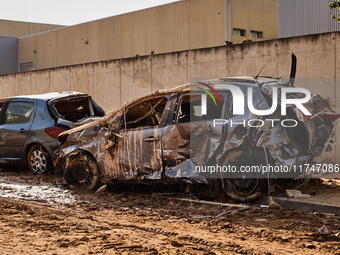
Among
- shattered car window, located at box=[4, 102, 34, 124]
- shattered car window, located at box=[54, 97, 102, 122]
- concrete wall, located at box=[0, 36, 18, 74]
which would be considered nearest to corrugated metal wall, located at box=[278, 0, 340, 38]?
shattered car window, located at box=[54, 97, 102, 122]

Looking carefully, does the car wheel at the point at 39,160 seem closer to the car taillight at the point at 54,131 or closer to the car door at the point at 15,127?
the car door at the point at 15,127

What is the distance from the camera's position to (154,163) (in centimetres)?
779

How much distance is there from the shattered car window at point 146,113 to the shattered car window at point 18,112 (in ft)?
11.4

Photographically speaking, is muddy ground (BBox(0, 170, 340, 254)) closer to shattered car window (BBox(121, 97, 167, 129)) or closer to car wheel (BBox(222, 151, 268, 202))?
car wheel (BBox(222, 151, 268, 202))

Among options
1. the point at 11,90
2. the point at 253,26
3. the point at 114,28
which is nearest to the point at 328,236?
the point at 11,90

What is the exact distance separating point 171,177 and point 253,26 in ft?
75.7

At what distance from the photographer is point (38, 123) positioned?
1069cm

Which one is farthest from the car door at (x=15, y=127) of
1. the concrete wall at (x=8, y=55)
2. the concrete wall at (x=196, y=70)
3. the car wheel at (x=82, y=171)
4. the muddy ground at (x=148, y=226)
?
the concrete wall at (x=8, y=55)

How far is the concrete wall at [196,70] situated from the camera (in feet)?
36.9

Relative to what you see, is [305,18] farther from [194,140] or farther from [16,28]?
[16,28]

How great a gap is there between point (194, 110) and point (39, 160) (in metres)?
4.18

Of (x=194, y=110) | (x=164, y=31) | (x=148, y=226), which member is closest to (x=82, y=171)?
(x=194, y=110)

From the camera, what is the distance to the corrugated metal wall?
79.2 ft

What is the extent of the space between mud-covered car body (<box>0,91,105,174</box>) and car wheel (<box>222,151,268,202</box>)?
4.24 meters
